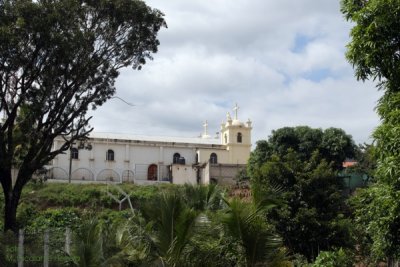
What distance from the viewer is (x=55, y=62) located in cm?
1769

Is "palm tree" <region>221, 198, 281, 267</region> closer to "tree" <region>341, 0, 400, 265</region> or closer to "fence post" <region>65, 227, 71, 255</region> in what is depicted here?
"tree" <region>341, 0, 400, 265</region>

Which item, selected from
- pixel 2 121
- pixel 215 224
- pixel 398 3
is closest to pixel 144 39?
pixel 2 121

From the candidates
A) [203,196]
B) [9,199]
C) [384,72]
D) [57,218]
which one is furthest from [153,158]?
[384,72]

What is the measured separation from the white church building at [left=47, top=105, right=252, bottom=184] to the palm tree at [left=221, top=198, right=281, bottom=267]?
39340mm

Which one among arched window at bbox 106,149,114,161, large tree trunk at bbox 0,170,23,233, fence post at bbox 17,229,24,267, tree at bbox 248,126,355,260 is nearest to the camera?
fence post at bbox 17,229,24,267

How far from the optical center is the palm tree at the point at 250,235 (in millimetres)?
11320

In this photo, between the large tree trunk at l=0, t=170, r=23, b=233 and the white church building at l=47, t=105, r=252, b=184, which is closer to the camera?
the large tree trunk at l=0, t=170, r=23, b=233

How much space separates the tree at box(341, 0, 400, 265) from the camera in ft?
26.1

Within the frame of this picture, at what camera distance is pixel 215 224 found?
38.4 feet

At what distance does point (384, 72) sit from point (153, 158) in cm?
5052

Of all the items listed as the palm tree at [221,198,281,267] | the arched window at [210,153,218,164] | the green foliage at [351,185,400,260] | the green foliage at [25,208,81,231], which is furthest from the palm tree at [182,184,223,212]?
the arched window at [210,153,218,164]

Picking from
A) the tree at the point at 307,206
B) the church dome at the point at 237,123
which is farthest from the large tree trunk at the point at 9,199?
the church dome at the point at 237,123

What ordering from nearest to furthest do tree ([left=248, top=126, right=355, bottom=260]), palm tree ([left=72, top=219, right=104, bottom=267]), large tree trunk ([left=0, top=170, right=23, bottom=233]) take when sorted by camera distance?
1. palm tree ([left=72, top=219, right=104, bottom=267])
2. tree ([left=248, top=126, right=355, bottom=260])
3. large tree trunk ([left=0, top=170, right=23, bottom=233])

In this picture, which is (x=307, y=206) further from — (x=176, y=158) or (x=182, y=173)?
(x=176, y=158)
